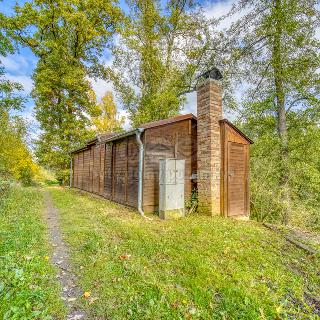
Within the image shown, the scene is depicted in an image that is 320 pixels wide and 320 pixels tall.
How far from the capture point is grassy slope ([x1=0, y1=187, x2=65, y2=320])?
7.39ft

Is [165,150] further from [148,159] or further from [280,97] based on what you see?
[280,97]

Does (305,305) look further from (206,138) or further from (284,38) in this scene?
(284,38)

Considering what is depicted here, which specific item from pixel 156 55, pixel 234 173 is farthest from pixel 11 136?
pixel 234 173

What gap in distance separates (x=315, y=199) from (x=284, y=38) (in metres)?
7.62

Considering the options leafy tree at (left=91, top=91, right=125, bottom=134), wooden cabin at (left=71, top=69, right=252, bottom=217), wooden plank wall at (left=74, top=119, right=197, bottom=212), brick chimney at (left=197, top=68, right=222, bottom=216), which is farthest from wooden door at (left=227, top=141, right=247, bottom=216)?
leafy tree at (left=91, top=91, right=125, bottom=134)

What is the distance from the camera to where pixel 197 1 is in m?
15.5

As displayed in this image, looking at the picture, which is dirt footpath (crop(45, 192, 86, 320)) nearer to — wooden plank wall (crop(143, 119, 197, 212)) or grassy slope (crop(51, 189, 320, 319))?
grassy slope (crop(51, 189, 320, 319))

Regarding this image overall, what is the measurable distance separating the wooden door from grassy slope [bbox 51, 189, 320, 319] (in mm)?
2070

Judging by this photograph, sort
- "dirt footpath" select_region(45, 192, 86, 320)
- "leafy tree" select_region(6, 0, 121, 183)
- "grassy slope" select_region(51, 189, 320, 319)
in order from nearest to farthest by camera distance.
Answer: "dirt footpath" select_region(45, 192, 86, 320) < "grassy slope" select_region(51, 189, 320, 319) < "leafy tree" select_region(6, 0, 121, 183)

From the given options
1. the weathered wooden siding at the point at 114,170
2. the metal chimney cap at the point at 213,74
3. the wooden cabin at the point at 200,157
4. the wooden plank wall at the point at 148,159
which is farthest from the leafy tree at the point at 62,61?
the metal chimney cap at the point at 213,74

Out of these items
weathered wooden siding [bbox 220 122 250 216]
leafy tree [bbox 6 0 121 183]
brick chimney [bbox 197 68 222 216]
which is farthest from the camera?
leafy tree [bbox 6 0 121 183]

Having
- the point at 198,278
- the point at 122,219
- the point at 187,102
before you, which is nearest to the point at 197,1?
the point at 187,102

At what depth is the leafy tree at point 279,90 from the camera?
9.33m

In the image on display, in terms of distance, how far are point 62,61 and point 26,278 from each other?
60.8 feet
